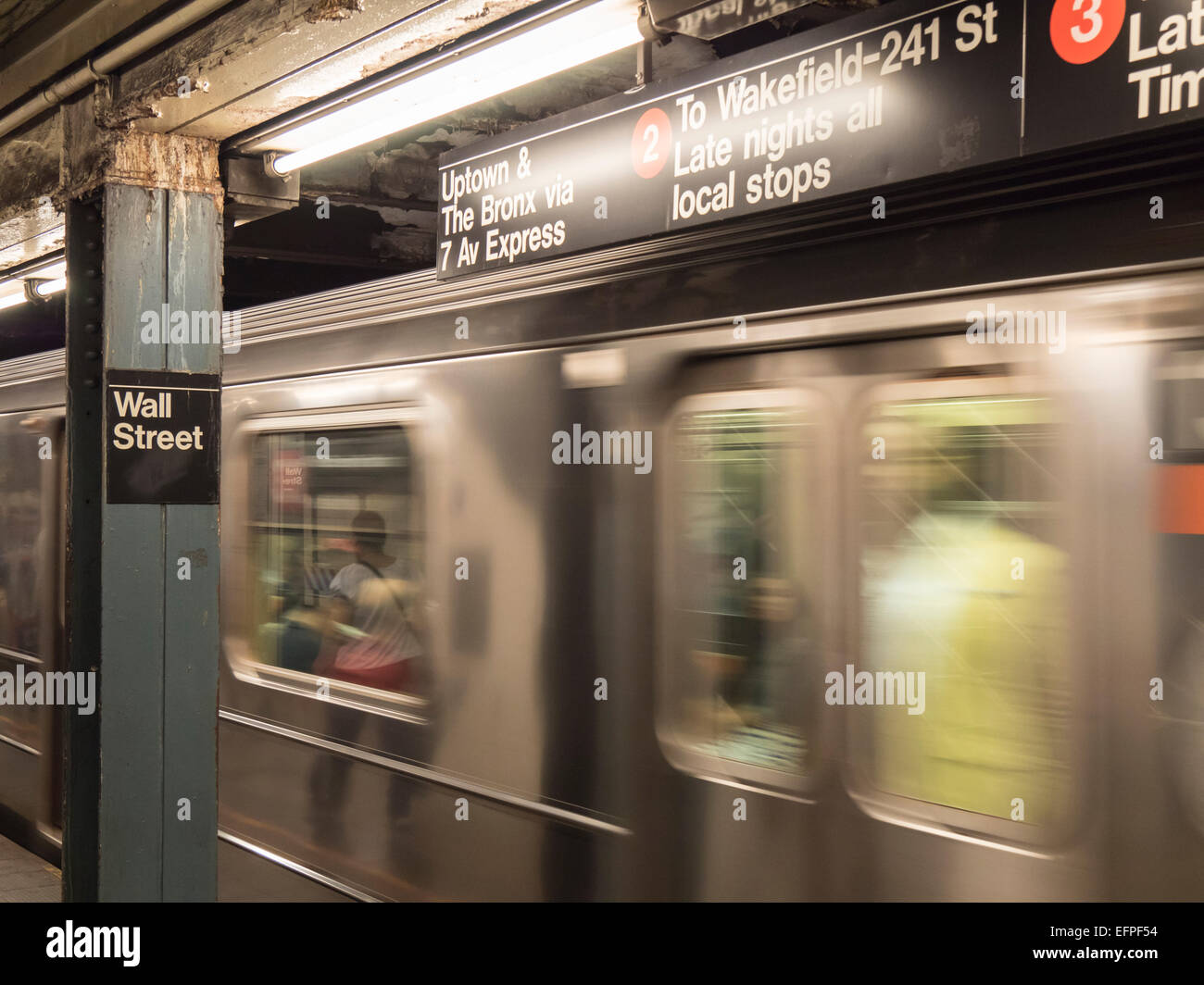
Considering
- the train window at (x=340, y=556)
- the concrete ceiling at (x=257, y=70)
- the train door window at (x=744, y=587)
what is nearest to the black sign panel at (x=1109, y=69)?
the concrete ceiling at (x=257, y=70)

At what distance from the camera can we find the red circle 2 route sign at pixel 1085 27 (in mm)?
2059

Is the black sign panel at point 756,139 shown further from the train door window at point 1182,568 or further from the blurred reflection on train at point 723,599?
the train door window at point 1182,568

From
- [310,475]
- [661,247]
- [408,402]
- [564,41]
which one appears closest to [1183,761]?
[661,247]

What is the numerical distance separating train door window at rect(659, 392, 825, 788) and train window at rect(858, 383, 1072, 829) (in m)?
0.18

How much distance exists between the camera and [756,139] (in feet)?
8.77

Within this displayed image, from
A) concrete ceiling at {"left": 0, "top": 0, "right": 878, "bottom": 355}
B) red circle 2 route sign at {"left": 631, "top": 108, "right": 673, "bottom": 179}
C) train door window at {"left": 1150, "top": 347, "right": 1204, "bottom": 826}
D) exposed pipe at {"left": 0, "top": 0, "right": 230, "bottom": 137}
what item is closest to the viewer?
train door window at {"left": 1150, "top": 347, "right": 1204, "bottom": 826}

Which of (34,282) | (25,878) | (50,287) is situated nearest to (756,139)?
(50,287)

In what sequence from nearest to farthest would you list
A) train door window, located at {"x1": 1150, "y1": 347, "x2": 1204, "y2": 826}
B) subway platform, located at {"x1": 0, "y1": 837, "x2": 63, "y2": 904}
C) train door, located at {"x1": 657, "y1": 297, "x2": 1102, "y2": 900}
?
train door window, located at {"x1": 1150, "y1": 347, "x2": 1204, "y2": 826}
train door, located at {"x1": 657, "y1": 297, "x2": 1102, "y2": 900}
subway platform, located at {"x1": 0, "y1": 837, "x2": 63, "y2": 904}

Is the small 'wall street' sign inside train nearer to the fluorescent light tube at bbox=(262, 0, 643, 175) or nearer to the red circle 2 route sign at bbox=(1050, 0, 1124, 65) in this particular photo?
the red circle 2 route sign at bbox=(1050, 0, 1124, 65)

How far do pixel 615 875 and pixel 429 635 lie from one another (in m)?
1.04

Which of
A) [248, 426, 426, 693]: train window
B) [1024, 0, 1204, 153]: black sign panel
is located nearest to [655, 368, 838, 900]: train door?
[1024, 0, 1204, 153]: black sign panel

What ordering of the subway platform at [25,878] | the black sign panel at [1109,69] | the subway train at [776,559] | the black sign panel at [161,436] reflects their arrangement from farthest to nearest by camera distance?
the subway platform at [25,878] < the black sign panel at [161,436] < the subway train at [776,559] < the black sign panel at [1109,69]

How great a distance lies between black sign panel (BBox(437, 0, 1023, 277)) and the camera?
7.55 ft

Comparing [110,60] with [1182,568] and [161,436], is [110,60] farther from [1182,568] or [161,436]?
[1182,568]
